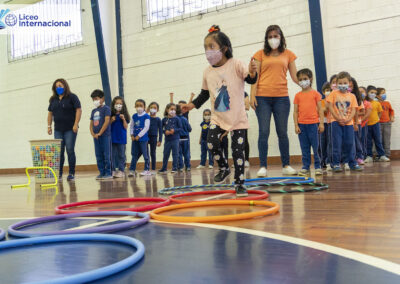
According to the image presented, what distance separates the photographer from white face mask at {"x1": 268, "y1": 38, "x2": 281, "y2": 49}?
3947 mm

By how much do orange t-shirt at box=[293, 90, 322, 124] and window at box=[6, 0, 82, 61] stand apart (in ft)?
25.9

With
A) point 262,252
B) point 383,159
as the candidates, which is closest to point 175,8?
point 383,159

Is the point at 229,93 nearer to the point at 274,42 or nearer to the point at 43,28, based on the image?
the point at 274,42

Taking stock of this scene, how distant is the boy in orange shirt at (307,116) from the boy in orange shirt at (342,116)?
19cm

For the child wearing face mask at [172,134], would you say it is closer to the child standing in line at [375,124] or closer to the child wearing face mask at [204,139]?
the child wearing face mask at [204,139]

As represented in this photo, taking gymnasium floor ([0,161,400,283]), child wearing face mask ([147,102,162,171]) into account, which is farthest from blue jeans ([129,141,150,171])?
gymnasium floor ([0,161,400,283])

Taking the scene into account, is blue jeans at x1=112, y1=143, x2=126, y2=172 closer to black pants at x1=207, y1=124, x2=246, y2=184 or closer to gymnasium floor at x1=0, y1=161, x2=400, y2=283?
black pants at x1=207, y1=124, x2=246, y2=184

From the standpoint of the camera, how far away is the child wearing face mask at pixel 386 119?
6996 millimetres

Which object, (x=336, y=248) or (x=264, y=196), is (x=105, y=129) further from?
(x=336, y=248)

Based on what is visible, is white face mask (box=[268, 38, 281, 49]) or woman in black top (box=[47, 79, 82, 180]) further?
woman in black top (box=[47, 79, 82, 180])

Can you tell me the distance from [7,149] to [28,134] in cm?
112

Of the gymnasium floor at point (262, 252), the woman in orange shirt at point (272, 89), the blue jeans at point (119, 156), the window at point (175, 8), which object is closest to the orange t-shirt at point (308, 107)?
the woman in orange shirt at point (272, 89)

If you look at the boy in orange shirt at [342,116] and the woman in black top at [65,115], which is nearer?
the boy in orange shirt at [342,116]

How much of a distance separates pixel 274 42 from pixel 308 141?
50.3 inches
